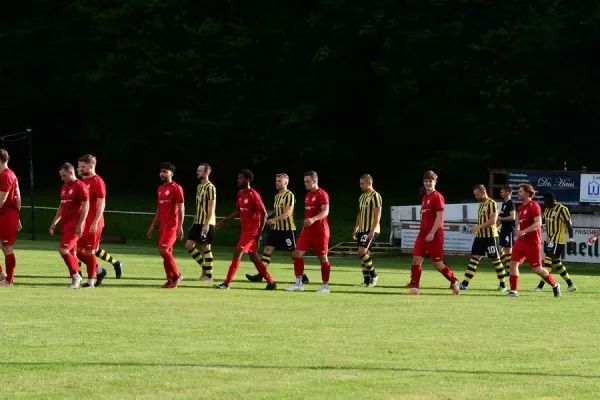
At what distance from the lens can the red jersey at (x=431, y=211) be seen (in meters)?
20.2

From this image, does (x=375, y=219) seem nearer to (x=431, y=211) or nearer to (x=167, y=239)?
(x=431, y=211)

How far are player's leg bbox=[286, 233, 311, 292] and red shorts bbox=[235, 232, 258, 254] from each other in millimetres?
668

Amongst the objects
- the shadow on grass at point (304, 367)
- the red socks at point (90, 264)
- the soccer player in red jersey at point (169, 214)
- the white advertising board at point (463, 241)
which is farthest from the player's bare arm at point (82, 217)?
the white advertising board at point (463, 241)

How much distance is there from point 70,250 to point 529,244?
23.6 ft

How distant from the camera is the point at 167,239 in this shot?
20.2 metres

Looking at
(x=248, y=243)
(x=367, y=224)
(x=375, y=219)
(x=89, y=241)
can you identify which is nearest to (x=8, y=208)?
(x=89, y=241)

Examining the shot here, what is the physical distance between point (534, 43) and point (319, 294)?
102ft

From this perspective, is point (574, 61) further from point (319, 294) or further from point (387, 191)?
point (319, 294)

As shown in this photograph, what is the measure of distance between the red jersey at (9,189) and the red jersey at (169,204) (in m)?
2.45

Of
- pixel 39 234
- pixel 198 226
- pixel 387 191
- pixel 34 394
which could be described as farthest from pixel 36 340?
pixel 387 191

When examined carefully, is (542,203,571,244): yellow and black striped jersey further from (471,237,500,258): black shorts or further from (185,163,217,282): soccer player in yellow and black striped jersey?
(185,163,217,282): soccer player in yellow and black striped jersey

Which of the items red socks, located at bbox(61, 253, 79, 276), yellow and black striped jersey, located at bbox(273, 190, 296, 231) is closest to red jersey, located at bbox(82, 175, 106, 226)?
red socks, located at bbox(61, 253, 79, 276)

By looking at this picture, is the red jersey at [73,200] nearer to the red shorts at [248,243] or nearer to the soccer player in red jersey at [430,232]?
the red shorts at [248,243]

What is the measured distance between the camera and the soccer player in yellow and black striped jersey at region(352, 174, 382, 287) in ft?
73.1
